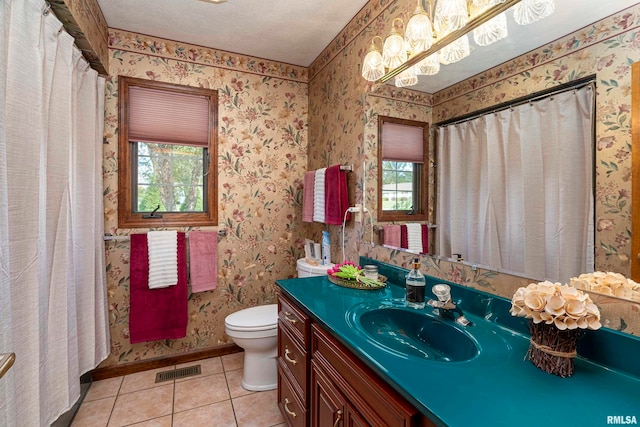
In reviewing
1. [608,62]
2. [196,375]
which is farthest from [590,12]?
[196,375]

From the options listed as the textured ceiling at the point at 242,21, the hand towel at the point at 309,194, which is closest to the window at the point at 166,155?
the textured ceiling at the point at 242,21

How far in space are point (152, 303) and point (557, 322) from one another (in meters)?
2.39

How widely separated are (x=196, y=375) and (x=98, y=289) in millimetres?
919

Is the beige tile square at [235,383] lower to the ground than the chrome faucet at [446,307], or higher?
lower

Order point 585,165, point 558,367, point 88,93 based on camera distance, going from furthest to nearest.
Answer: point 88,93
point 585,165
point 558,367

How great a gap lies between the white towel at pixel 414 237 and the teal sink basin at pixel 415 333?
394mm

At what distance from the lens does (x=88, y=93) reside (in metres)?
1.90

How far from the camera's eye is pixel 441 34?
1.36 m

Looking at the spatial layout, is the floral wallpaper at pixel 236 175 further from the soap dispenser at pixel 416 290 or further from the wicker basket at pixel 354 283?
the soap dispenser at pixel 416 290

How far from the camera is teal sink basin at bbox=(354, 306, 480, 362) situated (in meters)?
1.03

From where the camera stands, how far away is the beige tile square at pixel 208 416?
1711mm

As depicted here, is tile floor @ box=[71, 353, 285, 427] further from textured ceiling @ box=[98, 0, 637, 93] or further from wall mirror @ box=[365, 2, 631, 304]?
textured ceiling @ box=[98, 0, 637, 93]

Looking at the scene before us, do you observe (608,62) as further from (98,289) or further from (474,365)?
(98,289)

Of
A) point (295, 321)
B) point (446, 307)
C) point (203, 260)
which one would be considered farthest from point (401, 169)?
point (203, 260)
